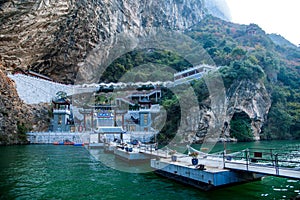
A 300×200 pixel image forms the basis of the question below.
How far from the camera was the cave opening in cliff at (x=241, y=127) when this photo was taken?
35.9 m

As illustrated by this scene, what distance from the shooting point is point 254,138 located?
36.8 metres

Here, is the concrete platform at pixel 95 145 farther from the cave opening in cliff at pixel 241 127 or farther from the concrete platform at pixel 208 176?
the cave opening in cliff at pixel 241 127

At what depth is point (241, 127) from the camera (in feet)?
119

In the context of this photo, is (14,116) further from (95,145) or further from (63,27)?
(63,27)

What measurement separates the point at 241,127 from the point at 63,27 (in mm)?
28466

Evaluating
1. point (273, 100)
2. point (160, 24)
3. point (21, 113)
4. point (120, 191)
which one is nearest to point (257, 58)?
point (273, 100)

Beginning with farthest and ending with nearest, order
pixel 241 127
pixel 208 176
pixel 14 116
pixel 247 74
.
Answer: pixel 247 74
pixel 241 127
pixel 14 116
pixel 208 176

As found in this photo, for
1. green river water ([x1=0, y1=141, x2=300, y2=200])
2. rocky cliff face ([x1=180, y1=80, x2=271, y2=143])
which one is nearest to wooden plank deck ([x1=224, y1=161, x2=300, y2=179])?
green river water ([x1=0, y1=141, x2=300, y2=200])

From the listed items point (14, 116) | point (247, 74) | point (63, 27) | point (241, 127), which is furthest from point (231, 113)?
point (14, 116)

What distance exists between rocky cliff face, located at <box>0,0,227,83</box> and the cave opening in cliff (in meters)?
25.1

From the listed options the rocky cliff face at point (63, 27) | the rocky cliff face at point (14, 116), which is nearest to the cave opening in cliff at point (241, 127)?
the rocky cliff face at point (63, 27)

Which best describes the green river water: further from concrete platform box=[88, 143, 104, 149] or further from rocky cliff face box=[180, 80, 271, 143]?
rocky cliff face box=[180, 80, 271, 143]

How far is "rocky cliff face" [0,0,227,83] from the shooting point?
784 inches

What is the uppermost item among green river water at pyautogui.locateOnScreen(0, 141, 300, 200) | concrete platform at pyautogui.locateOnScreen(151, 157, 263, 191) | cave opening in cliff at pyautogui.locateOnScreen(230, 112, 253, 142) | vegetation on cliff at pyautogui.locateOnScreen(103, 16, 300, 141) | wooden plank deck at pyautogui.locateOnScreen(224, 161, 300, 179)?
vegetation on cliff at pyautogui.locateOnScreen(103, 16, 300, 141)
